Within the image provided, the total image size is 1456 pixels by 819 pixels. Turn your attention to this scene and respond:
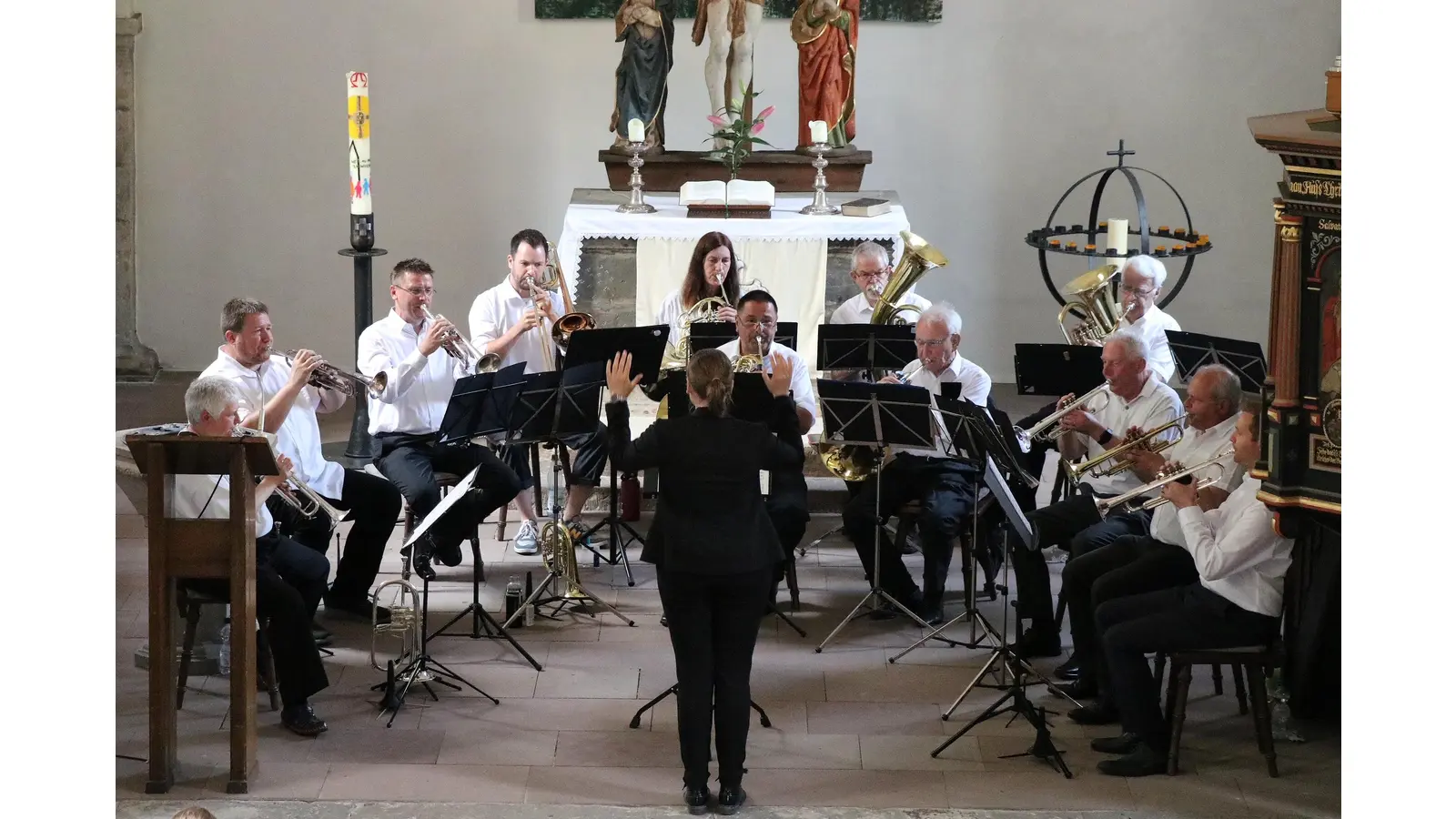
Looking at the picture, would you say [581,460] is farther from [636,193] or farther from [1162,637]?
[1162,637]

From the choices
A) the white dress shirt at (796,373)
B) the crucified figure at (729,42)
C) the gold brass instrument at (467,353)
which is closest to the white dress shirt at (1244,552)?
the white dress shirt at (796,373)

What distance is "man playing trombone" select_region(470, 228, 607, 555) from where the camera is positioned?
7.60 meters

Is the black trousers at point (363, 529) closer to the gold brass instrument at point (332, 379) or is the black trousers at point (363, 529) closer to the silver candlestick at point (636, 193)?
the gold brass instrument at point (332, 379)

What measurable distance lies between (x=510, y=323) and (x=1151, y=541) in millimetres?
3428

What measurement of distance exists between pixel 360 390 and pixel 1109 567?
358 cm

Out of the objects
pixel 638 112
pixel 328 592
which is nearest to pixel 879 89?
pixel 638 112

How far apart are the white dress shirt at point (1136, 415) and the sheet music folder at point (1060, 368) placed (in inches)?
5.5

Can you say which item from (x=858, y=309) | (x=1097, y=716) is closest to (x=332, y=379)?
(x=858, y=309)

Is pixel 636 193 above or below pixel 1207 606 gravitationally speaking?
above

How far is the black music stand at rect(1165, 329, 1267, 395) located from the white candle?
12.5 ft

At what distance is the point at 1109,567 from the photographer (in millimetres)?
6070

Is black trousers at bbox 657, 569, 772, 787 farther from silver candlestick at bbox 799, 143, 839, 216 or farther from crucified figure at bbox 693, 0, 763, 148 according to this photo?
crucified figure at bbox 693, 0, 763, 148

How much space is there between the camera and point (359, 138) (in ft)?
26.0

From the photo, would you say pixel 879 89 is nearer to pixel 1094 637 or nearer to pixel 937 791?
pixel 1094 637
